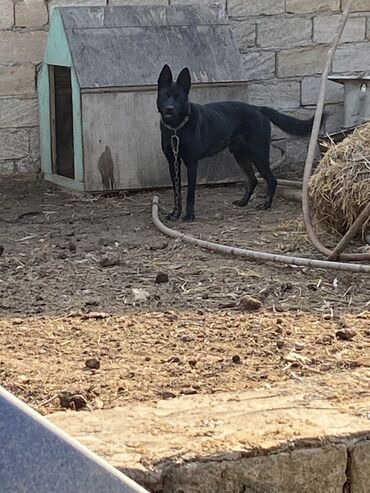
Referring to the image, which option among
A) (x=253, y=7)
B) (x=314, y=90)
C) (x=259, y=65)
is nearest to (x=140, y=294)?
(x=259, y=65)

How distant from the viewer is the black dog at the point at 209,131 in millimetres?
7328

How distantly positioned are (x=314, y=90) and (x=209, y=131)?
210 centimetres

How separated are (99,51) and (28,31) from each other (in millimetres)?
740

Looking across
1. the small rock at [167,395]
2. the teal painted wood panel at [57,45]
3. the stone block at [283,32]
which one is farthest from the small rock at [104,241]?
the stone block at [283,32]

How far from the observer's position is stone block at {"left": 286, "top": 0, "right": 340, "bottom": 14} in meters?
9.21

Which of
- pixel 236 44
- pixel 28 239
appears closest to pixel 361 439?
pixel 28 239

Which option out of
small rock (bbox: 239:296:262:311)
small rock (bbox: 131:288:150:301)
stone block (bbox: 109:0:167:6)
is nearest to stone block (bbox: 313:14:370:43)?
stone block (bbox: 109:0:167:6)

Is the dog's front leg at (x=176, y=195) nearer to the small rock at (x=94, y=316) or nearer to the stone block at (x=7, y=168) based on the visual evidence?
the stone block at (x=7, y=168)

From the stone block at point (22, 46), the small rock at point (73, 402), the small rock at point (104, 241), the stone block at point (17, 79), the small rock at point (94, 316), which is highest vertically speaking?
the stone block at point (22, 46)

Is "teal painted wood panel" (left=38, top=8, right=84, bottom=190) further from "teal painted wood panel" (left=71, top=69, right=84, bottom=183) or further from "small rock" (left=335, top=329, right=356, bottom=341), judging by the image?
"small rock" (left=335, top=329, right=356, bottom=341)

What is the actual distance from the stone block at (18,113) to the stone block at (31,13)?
24.6 inches

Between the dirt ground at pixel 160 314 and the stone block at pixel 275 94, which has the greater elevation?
the stone block at pixel 275 94

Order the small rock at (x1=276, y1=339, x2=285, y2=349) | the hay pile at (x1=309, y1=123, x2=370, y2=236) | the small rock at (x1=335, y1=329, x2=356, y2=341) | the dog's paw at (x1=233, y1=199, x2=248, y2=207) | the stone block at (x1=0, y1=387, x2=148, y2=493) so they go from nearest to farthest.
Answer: the stone block at (x1=0, y1=387, x2=148, y2=493)
the small rock at (x1=276, y1=339, x2=285, y2=349)
the small rock at (x1=335, y1=329, x2=356, y2=341)
the hay pile at (x1=309, y1=123, x2=370, y2=236)
the dog's paw at (x1=233, y1=199, x2=248, y2=207)

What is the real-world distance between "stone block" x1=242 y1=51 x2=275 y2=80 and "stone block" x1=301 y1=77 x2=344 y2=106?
13.1 inches
